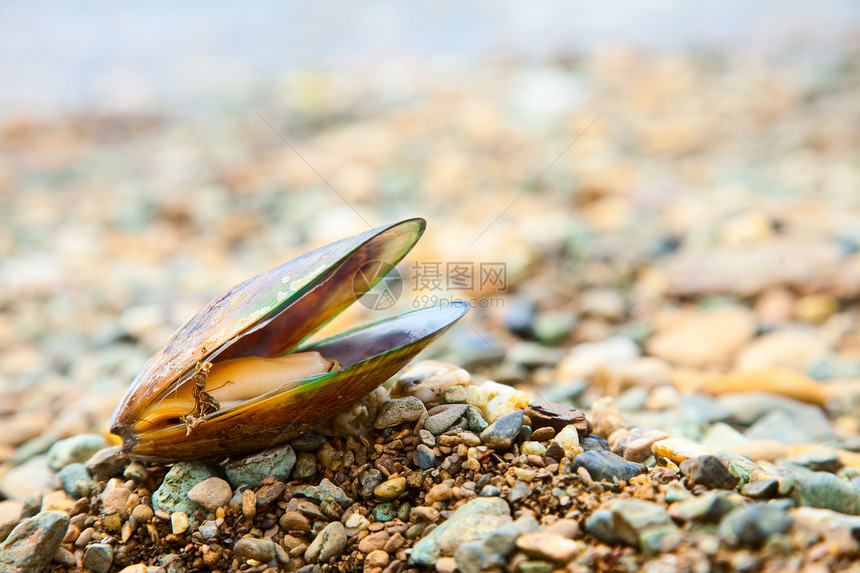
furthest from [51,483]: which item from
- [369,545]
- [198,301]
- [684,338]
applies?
[684,338]

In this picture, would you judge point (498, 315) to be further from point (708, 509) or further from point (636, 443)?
point (708, 509)

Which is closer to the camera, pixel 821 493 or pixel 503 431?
pixel 821 493

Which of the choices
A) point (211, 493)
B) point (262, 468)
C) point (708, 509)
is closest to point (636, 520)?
point (708, 509)

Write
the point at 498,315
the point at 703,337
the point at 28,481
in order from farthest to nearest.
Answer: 1. the point at 498,315
2. the point at 703,337
3. the point at 28,481

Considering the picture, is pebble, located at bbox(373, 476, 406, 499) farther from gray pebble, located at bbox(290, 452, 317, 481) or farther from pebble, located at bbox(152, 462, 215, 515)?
pebble, located at bbox(152, 462, 215, 515)

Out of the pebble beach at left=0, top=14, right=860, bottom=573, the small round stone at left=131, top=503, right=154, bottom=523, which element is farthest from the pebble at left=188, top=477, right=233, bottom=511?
the small round stone at left=131, top=503, right=154, bottom=523

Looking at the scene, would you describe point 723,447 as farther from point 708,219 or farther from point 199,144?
point 199,144

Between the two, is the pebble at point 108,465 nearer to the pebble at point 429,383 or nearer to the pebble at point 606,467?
the pebble at point 429,383
